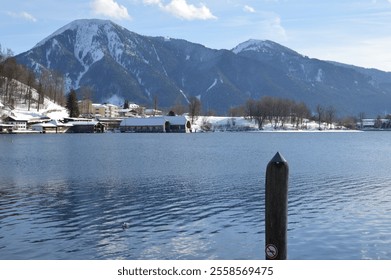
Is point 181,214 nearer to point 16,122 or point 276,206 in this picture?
point 276,206

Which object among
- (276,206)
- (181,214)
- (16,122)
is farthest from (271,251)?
(16,122)

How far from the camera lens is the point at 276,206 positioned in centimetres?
1309

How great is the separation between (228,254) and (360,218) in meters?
11.5

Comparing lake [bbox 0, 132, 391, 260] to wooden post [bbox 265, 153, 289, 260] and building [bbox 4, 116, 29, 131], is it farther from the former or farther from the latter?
building [bbox 4, 116, 29, 131]

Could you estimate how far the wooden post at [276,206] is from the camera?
41.9ft

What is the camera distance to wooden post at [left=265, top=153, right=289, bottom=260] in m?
12.8

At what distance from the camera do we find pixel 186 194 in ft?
121

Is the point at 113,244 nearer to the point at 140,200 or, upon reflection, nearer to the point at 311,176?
the point at 140,200

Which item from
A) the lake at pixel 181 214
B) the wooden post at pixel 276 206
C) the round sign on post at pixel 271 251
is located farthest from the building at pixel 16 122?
the wooden post at pixel 276 206

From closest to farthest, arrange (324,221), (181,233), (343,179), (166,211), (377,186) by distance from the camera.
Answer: (181,233), (324,221), (166,211), (377,186), (343,179)

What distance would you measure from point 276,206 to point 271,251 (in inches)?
60.0

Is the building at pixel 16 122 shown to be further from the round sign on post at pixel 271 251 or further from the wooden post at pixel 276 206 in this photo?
the wooden post at pixel 276 206
